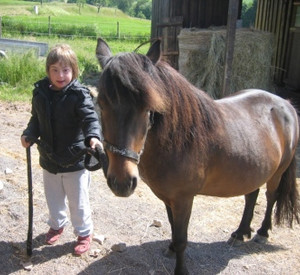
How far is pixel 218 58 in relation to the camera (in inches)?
254

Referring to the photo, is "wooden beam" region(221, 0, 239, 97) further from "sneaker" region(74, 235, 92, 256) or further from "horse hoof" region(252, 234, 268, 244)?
"sneaker" region(74, 235, 92, 256)

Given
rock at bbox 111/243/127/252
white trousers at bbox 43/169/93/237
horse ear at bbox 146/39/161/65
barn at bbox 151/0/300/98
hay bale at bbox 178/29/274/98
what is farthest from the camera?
barn at bbox 151/0/300/98

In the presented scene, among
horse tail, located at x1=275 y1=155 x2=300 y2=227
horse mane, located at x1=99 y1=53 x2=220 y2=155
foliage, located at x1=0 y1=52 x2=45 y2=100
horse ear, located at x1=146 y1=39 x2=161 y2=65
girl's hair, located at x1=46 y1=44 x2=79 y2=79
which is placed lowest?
Answer: horse tail, located at x1=275 y1=155 x2=300 y2=227

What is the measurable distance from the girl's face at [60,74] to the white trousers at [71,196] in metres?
0.66

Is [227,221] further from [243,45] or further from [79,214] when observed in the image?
[243,45]

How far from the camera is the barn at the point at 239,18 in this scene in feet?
24.5

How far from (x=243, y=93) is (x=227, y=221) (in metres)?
1.26

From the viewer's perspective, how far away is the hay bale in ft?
21.3

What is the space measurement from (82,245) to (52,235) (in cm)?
30

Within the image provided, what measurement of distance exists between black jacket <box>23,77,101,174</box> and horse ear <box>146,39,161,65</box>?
2.26 feet

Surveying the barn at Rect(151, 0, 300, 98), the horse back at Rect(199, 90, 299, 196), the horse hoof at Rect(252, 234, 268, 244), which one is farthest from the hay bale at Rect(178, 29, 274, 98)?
the horse hoof at Rect(252, 234, 268, 244)

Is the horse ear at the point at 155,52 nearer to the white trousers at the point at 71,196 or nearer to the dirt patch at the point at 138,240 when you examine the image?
the white trousers at the point at 71,196

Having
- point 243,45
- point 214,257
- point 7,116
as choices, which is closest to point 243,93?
point 214,257

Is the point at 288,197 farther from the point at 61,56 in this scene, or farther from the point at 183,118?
the point at 61,56
